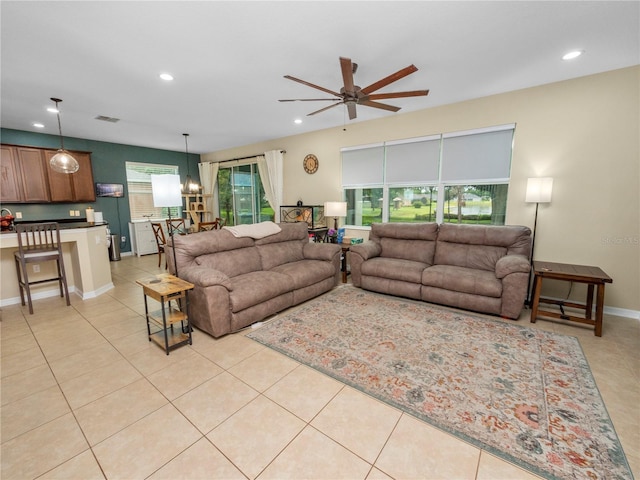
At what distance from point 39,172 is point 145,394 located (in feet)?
18.9

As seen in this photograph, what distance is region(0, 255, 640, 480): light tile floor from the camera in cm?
139

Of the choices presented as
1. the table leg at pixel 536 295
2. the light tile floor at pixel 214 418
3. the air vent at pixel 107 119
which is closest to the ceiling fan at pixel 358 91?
the table leg at pixel 536 295

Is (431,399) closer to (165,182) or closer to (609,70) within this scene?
(165,182)

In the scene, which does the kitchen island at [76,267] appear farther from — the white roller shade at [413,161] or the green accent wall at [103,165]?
the white roller shade at [413,161]

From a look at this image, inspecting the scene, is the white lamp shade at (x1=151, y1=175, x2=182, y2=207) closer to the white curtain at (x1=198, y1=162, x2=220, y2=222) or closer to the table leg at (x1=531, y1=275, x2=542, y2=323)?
the table leg at (x1=531, y1=275, x2=542, y2=323)

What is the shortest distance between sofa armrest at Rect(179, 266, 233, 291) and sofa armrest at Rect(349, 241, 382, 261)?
1.96 m

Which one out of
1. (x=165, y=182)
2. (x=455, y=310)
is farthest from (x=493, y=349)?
(x=165, y=182)

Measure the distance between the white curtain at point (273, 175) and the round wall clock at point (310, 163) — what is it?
2.13 feet

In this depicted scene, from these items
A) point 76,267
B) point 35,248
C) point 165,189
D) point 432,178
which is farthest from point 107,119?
point 432,178

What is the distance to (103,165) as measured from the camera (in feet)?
20.4

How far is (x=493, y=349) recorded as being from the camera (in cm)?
241

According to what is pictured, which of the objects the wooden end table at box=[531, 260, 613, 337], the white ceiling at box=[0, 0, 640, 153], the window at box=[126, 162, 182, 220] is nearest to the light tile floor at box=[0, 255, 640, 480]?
the wooden end table at box=[531, 260, 613, 337]

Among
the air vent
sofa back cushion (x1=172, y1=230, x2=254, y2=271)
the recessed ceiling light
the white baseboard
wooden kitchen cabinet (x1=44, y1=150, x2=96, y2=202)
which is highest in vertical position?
the air vent

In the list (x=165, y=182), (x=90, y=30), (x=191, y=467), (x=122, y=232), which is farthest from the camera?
(x=122, y=232)
